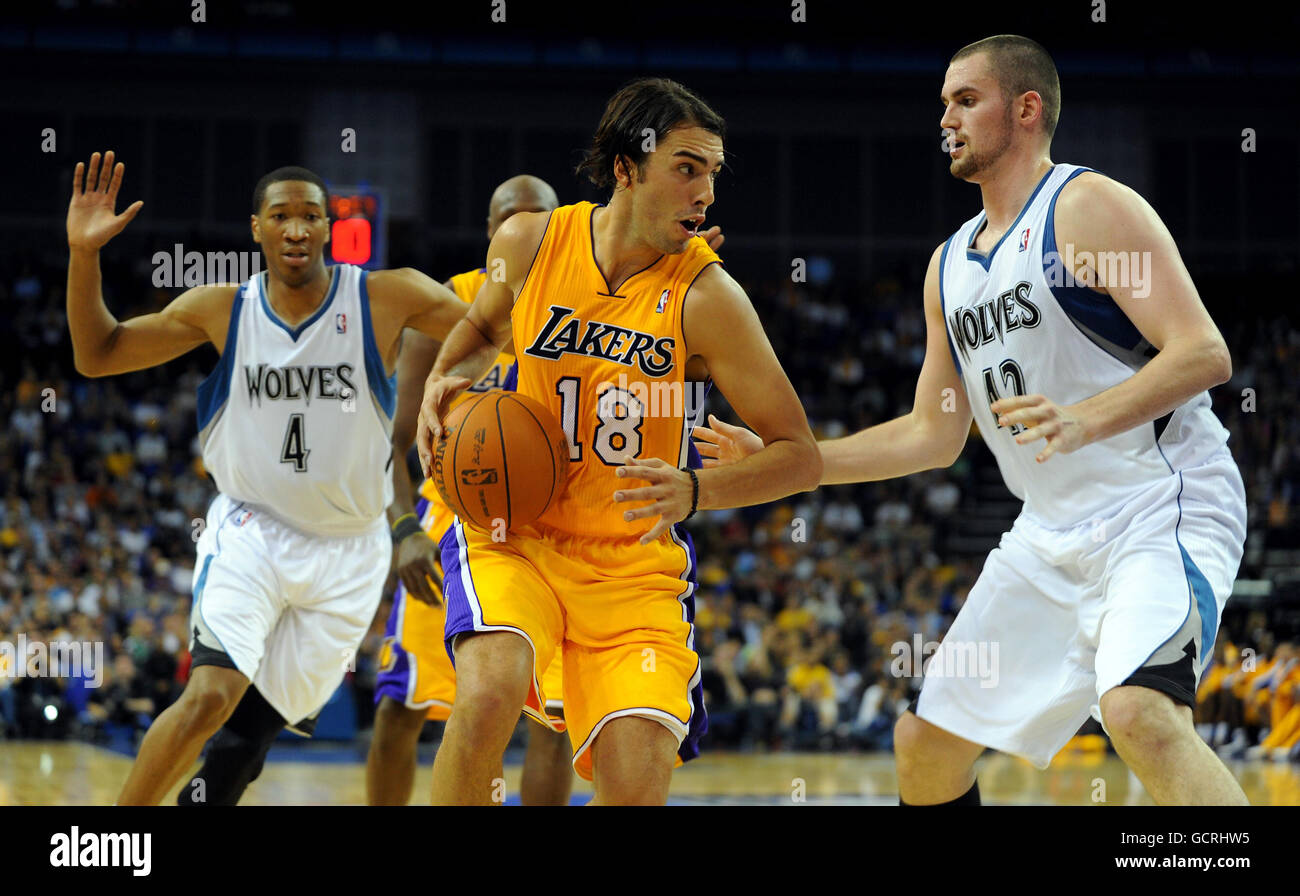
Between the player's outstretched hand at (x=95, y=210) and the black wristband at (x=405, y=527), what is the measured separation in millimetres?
1372

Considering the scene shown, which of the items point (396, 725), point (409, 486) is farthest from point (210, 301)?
point (396, 725)

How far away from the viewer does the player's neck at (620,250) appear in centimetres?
388

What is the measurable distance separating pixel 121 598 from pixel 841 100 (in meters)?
13.0

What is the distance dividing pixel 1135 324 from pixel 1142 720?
1023 mm

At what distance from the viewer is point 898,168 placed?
71.1ft

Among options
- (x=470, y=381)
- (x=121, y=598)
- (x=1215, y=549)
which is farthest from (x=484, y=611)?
(x=121, y=598)

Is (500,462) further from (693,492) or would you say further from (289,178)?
(289,178)

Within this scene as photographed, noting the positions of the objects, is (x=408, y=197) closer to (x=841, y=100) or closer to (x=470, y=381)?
(x=841, y=100)

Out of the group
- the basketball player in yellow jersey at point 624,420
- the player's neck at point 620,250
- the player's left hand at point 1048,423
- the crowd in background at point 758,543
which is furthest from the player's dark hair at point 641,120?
the crowd in background at point 758,543

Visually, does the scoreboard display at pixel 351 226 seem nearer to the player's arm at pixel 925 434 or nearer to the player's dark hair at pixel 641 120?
the player's dark hair at pixel 641 120

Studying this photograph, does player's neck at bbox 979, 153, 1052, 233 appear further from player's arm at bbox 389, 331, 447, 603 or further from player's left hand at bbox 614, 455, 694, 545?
player's arm at bbox 389, 331, 447, 603

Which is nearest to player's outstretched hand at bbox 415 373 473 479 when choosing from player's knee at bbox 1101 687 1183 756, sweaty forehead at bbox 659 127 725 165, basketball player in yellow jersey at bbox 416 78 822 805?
basketball player in yellow jersey at bbox 416 78 822 805

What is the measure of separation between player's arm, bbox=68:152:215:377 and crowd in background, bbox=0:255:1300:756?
23.3 ft

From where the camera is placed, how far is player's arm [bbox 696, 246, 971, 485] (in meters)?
4.08
